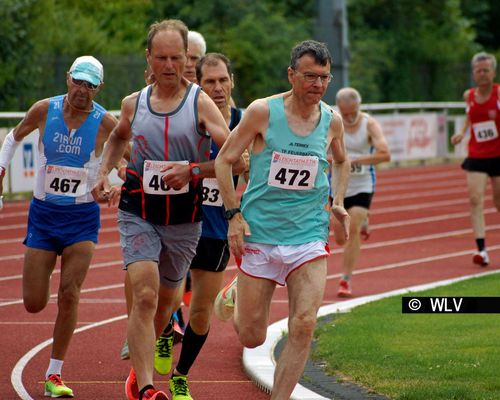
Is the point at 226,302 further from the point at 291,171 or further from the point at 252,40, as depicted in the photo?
the point at 252,40

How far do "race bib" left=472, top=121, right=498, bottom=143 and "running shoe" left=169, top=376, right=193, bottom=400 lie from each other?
840cm

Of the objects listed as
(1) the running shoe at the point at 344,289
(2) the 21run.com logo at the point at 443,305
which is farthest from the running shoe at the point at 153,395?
(1) the running shoe at the point at 344,289

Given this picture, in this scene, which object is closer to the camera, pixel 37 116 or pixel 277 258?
pixel 277 258

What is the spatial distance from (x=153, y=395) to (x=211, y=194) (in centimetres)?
187

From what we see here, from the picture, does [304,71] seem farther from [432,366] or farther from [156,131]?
[432,366]

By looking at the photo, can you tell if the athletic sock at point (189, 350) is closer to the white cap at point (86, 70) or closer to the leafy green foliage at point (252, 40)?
the white cap at point (86, 70)

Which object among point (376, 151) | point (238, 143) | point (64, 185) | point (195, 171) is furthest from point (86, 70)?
point (376, 151)

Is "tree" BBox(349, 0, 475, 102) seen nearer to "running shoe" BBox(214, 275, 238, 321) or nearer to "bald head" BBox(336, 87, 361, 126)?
"bald head" BBox(336, 87, 361, 126)

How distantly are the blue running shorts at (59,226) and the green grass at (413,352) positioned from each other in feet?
6.03

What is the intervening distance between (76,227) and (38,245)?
0.27 m

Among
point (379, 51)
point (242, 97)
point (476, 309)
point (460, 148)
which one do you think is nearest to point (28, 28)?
point (242, 97)

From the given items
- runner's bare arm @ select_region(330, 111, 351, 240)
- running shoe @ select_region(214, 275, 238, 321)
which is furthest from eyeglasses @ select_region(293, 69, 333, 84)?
running shoe @ select_region(214, 275, 238, 321)

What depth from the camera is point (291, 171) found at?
731 centimetres

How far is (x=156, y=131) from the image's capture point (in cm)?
770
